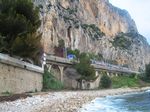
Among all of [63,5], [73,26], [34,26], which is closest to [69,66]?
[34,26]

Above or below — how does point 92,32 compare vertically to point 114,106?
above

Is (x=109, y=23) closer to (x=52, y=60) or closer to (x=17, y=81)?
(x=52, y=60)

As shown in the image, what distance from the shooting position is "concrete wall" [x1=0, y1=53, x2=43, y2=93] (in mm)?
28172

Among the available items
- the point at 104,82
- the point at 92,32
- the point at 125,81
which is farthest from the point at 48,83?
the point at 92,32

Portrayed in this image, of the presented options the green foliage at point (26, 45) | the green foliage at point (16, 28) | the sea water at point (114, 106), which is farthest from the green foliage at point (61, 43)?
the green foliage at point (26, 45)

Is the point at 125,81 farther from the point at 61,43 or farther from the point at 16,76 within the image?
the point at 16,76

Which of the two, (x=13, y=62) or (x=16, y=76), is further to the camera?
(x=16, y=76)

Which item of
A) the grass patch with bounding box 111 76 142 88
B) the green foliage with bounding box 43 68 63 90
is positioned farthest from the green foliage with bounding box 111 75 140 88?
the green foliage with bounding box 43 68 63 90

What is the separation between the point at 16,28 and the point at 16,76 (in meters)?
5.05

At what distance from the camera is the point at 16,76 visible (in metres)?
31.6

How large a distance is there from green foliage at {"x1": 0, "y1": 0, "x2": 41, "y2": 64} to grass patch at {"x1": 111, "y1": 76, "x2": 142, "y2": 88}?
5325 centimetres

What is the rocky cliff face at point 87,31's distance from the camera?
95125 mm

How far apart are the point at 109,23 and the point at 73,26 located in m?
81.3

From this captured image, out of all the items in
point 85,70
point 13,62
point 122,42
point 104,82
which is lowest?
point 13,62
